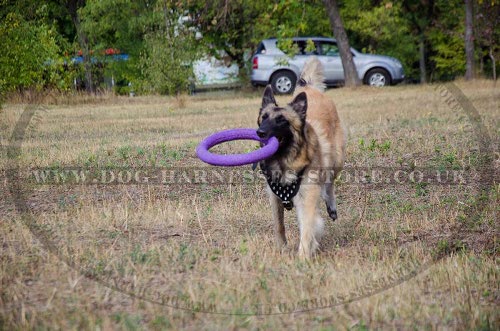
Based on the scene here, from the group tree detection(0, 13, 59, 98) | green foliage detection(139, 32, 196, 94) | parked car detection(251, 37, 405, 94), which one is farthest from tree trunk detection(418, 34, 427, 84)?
tree detection(0, 13, 59, 98)

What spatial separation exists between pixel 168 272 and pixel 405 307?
5.52 ft

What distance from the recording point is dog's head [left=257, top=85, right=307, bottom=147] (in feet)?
17.6

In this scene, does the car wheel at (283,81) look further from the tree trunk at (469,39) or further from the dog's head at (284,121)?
the dog's head at (284,121)

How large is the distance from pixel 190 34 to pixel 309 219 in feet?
64.0

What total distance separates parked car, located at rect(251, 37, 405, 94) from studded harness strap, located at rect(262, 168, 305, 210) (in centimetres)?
1909

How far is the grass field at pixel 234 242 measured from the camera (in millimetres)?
4016

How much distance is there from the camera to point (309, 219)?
17.8 ft

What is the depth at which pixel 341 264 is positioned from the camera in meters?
5.00

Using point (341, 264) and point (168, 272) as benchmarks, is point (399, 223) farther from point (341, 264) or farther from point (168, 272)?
point (168, 272)

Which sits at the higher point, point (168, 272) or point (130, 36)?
point (130, 36)

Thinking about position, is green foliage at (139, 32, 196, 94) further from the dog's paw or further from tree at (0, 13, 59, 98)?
the dog's paw

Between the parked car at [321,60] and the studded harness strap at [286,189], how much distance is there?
19.1m

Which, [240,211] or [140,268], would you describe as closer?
[140,268]

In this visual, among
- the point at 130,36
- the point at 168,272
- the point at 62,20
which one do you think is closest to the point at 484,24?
the point at 130,36
